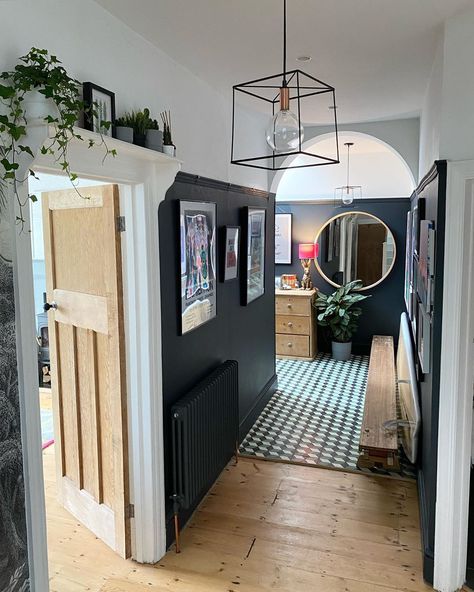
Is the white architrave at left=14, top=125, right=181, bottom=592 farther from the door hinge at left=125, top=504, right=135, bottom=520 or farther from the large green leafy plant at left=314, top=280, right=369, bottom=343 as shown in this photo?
the large green leafy plant at left=314, top=280, right=369, bottom=343

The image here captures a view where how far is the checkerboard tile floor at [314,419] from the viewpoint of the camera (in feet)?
12.4

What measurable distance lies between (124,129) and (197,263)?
1084 mm

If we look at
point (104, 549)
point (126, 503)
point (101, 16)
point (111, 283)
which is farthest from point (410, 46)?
point (104, 549)

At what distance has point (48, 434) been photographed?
167 inches

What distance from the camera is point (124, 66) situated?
223 cm

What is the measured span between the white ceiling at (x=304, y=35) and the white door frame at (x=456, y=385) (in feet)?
2.32

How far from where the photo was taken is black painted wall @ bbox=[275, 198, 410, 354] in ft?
21.0

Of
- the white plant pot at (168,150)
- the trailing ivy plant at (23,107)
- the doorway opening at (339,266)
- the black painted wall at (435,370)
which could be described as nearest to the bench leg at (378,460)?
the black painted wall at (435,370)

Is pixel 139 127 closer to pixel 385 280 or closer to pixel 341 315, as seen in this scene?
pixel 341 315

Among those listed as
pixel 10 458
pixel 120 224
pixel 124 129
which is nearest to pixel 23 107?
pixel 124 129

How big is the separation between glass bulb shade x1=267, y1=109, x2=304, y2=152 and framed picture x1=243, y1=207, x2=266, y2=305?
7.68 feet

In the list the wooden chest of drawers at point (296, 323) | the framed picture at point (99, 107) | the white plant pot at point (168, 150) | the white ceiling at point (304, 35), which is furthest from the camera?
the wooden chest of drawers at point (296, 323)

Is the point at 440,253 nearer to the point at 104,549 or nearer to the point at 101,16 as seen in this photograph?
the point at 101,16

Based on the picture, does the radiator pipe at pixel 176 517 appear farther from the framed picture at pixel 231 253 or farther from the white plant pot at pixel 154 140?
the white plant pot at pixel 154 140
